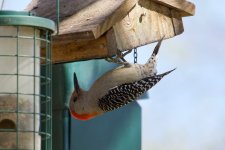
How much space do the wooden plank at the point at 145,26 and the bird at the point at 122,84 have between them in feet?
0.41

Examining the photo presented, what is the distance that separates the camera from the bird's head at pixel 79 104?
762cm

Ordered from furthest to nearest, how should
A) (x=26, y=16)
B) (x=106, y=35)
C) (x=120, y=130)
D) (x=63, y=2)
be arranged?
(x=120, y=130) → (x=63, y=2) → (x=106, y=35) → (x=26, y=16)

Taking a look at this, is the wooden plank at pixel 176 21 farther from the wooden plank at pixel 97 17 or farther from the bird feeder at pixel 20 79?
the bird feeder at pixel 20 79

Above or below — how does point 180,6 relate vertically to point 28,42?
above

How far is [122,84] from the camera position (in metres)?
7.20

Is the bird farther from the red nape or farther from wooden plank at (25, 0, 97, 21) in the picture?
wooden plank at (25, 0, 97, 21)

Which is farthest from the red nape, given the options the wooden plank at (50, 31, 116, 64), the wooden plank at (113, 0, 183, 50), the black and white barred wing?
the wooden plank at (113, 0, 183, 50)

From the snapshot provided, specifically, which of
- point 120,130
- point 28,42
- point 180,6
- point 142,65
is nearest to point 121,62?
point 142,65

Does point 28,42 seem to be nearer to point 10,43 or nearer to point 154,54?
point 10,43

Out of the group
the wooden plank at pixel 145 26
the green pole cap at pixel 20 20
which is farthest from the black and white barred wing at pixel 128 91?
the green pole cap at pixel 20 20

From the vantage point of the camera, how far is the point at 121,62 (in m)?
7.25

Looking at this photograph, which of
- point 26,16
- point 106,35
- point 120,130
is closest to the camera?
point 26,16

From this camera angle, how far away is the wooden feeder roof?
6648 millimetres

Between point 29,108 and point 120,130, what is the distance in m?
3.20
